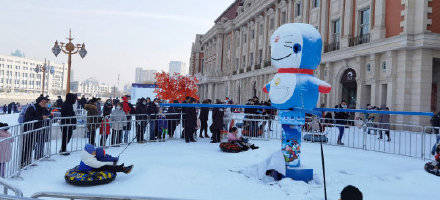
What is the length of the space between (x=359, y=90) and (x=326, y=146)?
893cm

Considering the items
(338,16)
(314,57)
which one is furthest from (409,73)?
(314,57)

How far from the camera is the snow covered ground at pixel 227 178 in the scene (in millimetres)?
6137

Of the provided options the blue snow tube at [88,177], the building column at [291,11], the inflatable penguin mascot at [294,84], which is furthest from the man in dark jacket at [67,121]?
the building column at [291,11]

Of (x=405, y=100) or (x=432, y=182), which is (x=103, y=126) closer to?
(x=432, y=182)

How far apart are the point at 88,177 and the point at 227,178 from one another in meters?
2.86

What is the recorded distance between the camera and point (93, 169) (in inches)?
258

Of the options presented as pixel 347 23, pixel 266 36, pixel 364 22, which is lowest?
pixel 364 22

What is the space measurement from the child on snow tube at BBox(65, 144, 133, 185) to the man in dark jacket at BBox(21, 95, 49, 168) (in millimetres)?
1572

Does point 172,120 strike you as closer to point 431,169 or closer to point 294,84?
point 294,84

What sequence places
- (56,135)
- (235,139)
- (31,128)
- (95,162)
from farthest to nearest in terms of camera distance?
(235,139) < (56,135) < (31,128) < (95,162)

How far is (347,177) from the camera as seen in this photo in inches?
296

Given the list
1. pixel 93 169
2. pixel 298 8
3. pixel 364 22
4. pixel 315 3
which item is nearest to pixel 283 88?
pixel 93 169

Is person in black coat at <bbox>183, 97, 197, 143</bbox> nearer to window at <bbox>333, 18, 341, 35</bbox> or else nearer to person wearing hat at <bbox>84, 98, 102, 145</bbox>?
person wearing hat at <bbox>84, 98, 102, 145</bbox>

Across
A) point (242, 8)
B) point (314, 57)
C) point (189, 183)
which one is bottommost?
point (189, 183)
